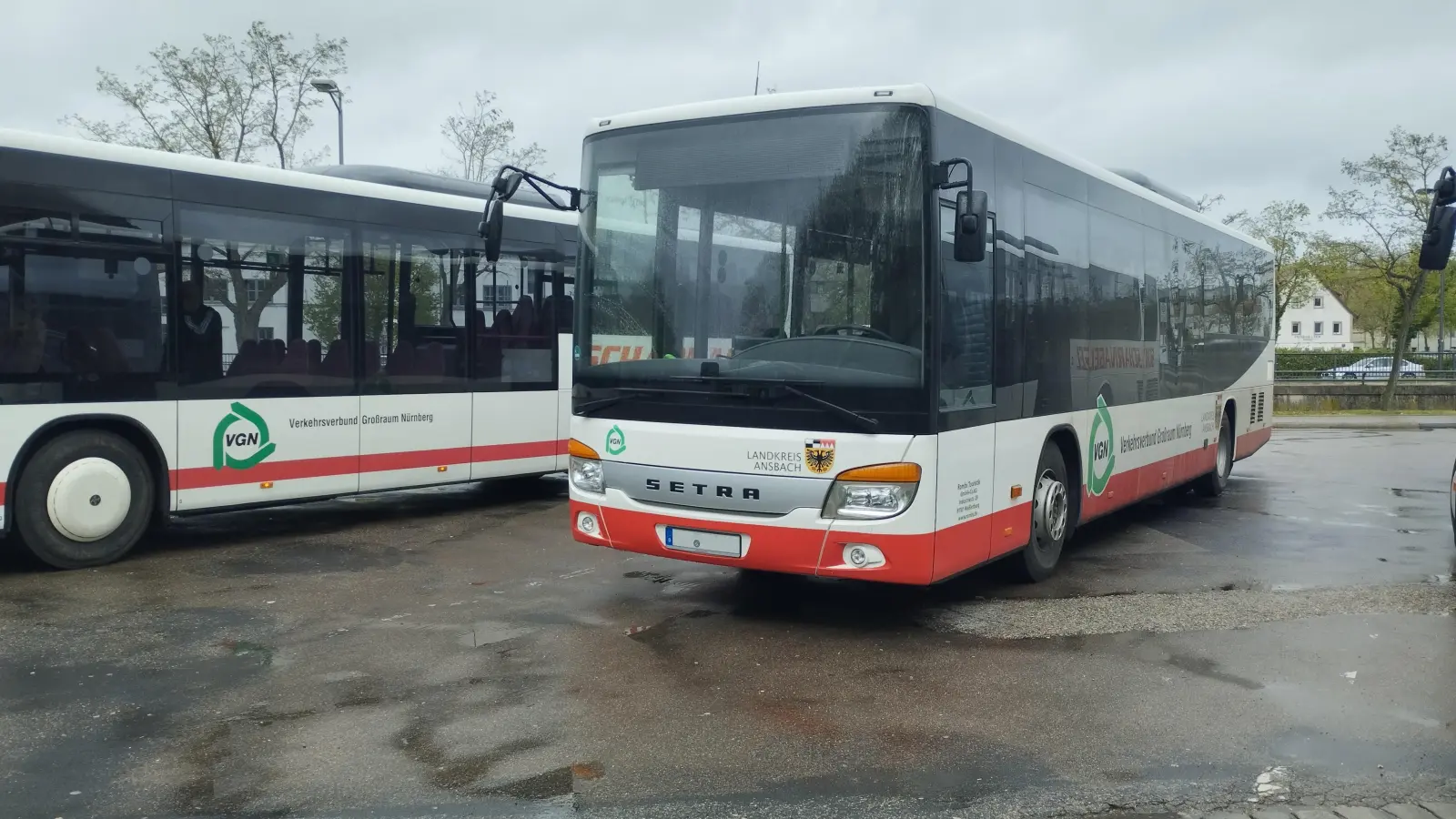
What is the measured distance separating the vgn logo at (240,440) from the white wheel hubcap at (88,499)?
771mm

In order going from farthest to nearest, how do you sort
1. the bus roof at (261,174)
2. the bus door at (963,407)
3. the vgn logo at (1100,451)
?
the vgn logo at (1100,451) < the bus roof at (261,174) < the bus door at (963,407)

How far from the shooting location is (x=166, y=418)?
9.50 meters

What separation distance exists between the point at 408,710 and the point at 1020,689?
2.92 metres

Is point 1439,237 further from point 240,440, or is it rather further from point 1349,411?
point 1349,411

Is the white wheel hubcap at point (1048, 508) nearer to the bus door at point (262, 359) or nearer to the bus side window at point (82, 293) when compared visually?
the bus door at point (262, 359)

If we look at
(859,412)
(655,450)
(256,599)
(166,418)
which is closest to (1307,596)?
(859,412)

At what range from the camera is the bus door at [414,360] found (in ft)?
36.7

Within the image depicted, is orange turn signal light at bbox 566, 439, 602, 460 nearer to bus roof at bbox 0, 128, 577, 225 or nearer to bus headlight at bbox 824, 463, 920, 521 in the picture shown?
bus headlight at bbox 824, 463, 920, 521

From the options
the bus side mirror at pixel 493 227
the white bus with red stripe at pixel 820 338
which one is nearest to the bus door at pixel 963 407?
the white bus with red stripe at pixel 820 338

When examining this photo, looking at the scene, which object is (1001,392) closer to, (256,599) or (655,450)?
(655,450)

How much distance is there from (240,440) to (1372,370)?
4008 cm

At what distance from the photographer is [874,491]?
6.67 meters

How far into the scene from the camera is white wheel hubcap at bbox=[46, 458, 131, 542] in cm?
894

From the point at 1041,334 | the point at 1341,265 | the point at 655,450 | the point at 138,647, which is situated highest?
the point at 1341,265
